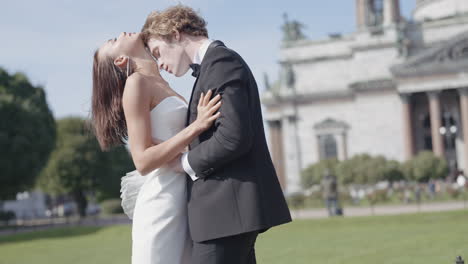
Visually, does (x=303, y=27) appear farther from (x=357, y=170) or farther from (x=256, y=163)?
(x=256, y=163)

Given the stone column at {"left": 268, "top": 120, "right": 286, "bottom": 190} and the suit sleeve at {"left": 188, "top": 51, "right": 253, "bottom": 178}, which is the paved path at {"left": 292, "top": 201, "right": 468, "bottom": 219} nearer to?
the suit sleeve at {"left": 188, "top": 51, "right": 253, "bottom": 178}

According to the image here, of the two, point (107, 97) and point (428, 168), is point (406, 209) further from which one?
point (107, 97)

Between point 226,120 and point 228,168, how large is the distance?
1.03ft

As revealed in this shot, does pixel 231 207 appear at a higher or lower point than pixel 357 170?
higher

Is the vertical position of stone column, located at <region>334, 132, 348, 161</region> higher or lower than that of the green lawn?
lower

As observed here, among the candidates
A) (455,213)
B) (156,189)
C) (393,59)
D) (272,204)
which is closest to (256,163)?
(272,204)

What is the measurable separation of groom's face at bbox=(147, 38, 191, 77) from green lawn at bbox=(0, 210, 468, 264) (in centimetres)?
804

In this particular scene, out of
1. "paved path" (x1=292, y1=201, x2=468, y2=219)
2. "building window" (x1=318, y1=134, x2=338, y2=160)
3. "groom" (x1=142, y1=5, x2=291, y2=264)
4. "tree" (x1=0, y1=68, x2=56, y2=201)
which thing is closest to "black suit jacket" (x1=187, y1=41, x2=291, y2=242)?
"groom" (x1=142, y1=5, x2=291, y2=264)

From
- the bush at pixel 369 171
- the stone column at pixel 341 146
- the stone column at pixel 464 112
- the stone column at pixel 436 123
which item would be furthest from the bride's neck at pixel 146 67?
the stone column at pixel 341 146

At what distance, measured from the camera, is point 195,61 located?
16.5 feet

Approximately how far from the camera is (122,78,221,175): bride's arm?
4840mm

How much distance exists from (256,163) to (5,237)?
3608 cm

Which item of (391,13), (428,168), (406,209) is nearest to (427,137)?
(428,168)

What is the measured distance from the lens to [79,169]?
232ft
